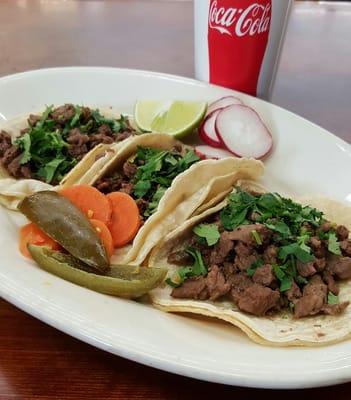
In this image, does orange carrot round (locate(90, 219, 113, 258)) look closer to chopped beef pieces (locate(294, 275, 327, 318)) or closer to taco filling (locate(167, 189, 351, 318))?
taco filling (locate(167, 189, 351, 318))

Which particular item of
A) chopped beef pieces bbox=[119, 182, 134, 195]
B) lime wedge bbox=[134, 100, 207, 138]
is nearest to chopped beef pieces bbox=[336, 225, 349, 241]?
chopped beef pieces bbox=[119, 182, 134, 195]

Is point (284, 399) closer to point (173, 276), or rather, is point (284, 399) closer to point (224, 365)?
point (224, 365)

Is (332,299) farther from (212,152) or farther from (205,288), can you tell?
(212,152)

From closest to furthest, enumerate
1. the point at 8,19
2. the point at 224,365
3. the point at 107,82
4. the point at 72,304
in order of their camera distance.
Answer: the point at 224,365, the point at 72,304, the point at 107,82, the point at 8,19

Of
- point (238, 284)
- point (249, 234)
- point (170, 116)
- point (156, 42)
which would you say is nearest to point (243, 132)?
point (170, 116)

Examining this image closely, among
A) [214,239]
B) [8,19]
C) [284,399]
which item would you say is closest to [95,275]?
[214,239]

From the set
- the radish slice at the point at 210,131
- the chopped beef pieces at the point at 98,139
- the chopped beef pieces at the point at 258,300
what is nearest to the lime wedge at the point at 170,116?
the radish slice at the point at 210,131

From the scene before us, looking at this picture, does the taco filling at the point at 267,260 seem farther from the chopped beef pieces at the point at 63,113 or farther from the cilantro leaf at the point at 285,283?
the chopped beef pieces at the point at 63,113
